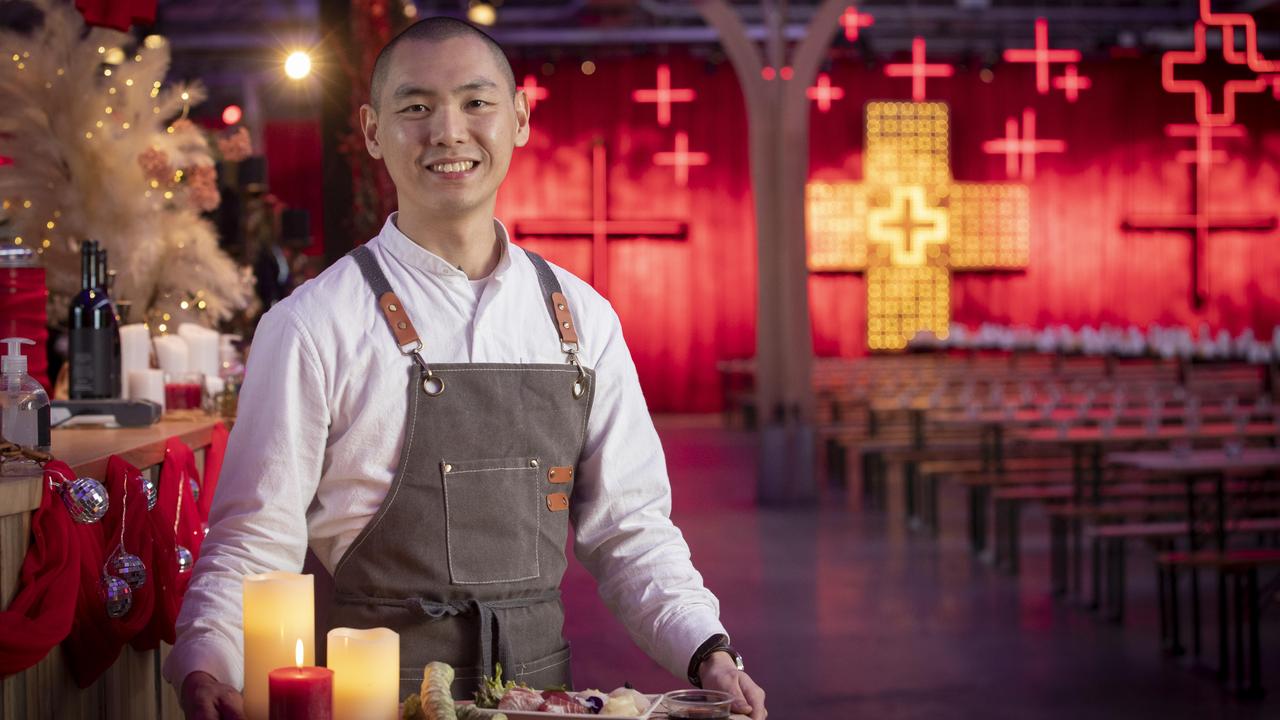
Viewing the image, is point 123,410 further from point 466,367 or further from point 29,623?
point 466,367

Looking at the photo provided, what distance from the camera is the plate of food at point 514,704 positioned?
4.78 feet

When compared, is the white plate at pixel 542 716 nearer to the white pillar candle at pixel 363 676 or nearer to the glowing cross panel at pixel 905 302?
the white pillar candle at pixel 363 676

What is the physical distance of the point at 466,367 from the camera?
182 cm

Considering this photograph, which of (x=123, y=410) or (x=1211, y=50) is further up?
(x=1211, y=50)

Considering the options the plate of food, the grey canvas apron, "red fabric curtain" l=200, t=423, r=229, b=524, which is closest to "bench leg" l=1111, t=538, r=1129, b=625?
"red fabric curtain" l=200, t=423, r=229, b=524

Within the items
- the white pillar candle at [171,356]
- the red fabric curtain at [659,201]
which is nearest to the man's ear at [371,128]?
the white pillar candle at [171,356]

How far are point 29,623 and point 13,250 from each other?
1.03 m

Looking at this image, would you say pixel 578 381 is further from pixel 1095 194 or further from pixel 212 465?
pixel 1095 194

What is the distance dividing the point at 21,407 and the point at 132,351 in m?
1.27

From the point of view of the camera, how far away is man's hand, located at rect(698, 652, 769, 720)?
1725mm

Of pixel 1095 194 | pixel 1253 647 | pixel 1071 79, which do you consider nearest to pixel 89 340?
pixel 1253 647

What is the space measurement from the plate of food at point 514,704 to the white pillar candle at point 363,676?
0.05 m

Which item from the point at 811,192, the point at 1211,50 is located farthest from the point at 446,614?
the point at 1211,50

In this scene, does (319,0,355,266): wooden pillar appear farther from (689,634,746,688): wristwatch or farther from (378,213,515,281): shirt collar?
(689,634,746,688): wristwatch
